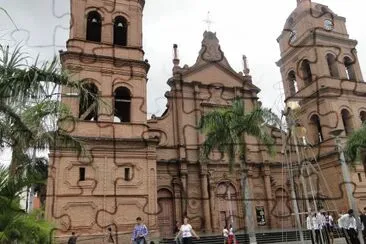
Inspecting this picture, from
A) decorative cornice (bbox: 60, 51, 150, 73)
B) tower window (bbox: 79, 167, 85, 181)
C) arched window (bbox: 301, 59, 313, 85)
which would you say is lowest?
tower window (bbox: 79, 167, 85, 181)

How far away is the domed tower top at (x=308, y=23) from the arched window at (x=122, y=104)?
9.95 metres

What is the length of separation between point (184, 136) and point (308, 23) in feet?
38.1

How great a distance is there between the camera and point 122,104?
23453 mm

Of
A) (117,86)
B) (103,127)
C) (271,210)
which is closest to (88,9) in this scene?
(117,86)

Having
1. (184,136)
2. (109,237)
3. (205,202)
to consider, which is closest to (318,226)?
(109,237)

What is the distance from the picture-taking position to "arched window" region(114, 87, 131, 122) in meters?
22.8

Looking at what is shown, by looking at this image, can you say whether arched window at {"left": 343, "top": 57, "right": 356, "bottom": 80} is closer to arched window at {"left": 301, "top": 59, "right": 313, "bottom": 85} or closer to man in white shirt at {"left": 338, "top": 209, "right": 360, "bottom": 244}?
arched window at {"left": 301, "top": 59, "right": 313, "bottom": 85}

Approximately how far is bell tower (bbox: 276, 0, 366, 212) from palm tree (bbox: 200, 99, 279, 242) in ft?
28.9

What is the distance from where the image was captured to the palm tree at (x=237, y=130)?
18734 millimetres

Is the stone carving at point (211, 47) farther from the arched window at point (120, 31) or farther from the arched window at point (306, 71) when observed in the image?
the arched window at point (120, 31)

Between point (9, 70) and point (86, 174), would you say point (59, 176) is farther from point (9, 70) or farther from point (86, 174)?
point (9, 70)

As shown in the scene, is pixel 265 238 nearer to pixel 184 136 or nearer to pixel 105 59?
pixel 184 136

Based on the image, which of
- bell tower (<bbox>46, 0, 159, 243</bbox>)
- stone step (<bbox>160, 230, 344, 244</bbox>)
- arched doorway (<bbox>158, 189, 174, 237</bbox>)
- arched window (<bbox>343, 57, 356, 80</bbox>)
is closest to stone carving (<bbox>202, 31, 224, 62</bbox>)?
bell tower (<bbox>46, 0, 159, 243</bbox>)

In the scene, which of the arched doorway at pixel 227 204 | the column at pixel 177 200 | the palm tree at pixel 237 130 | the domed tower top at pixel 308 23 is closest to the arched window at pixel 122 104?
the palm tree at pixel 237 130
